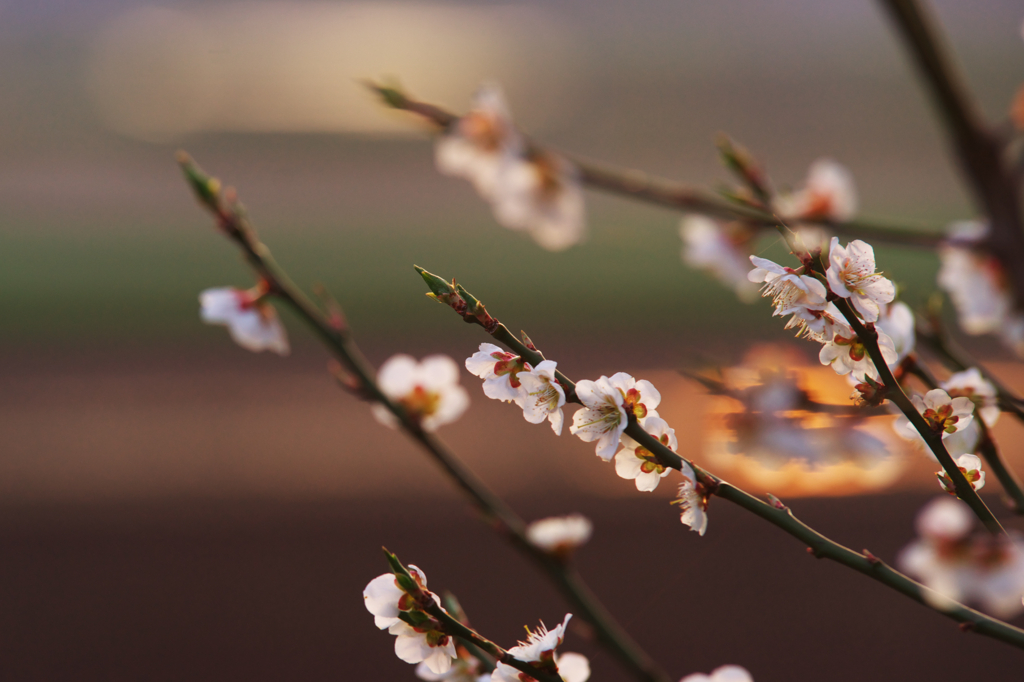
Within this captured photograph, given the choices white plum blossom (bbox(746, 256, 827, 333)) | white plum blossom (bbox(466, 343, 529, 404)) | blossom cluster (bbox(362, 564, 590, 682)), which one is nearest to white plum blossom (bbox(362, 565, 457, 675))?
blossom cluster (bbox(362, 564, 590, 682))

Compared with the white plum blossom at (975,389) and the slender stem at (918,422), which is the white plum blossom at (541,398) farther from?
the white plum blossom at (975,389)

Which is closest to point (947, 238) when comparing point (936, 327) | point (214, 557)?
point (936, 327)

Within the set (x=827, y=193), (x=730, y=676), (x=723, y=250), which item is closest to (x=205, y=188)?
(x=730, y=676)

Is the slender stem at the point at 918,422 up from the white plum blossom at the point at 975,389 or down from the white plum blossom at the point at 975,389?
down

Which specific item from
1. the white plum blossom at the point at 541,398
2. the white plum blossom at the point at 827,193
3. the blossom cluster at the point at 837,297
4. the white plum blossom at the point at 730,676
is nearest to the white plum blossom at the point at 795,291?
the blossom cluster at the point at 837,297

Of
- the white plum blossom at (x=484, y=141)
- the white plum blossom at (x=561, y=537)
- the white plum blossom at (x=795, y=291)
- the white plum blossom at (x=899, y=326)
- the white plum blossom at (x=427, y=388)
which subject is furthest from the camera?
the white plum blossom at (x=484, y=141)

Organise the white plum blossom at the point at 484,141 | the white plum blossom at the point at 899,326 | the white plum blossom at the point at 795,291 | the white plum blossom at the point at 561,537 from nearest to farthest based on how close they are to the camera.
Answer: the white plum blossom at the point at 795,291
the white plum blossom at the point at 899,326
the white plum blossom at the point at 561,537
the white plum blossom at the point at 484,141
